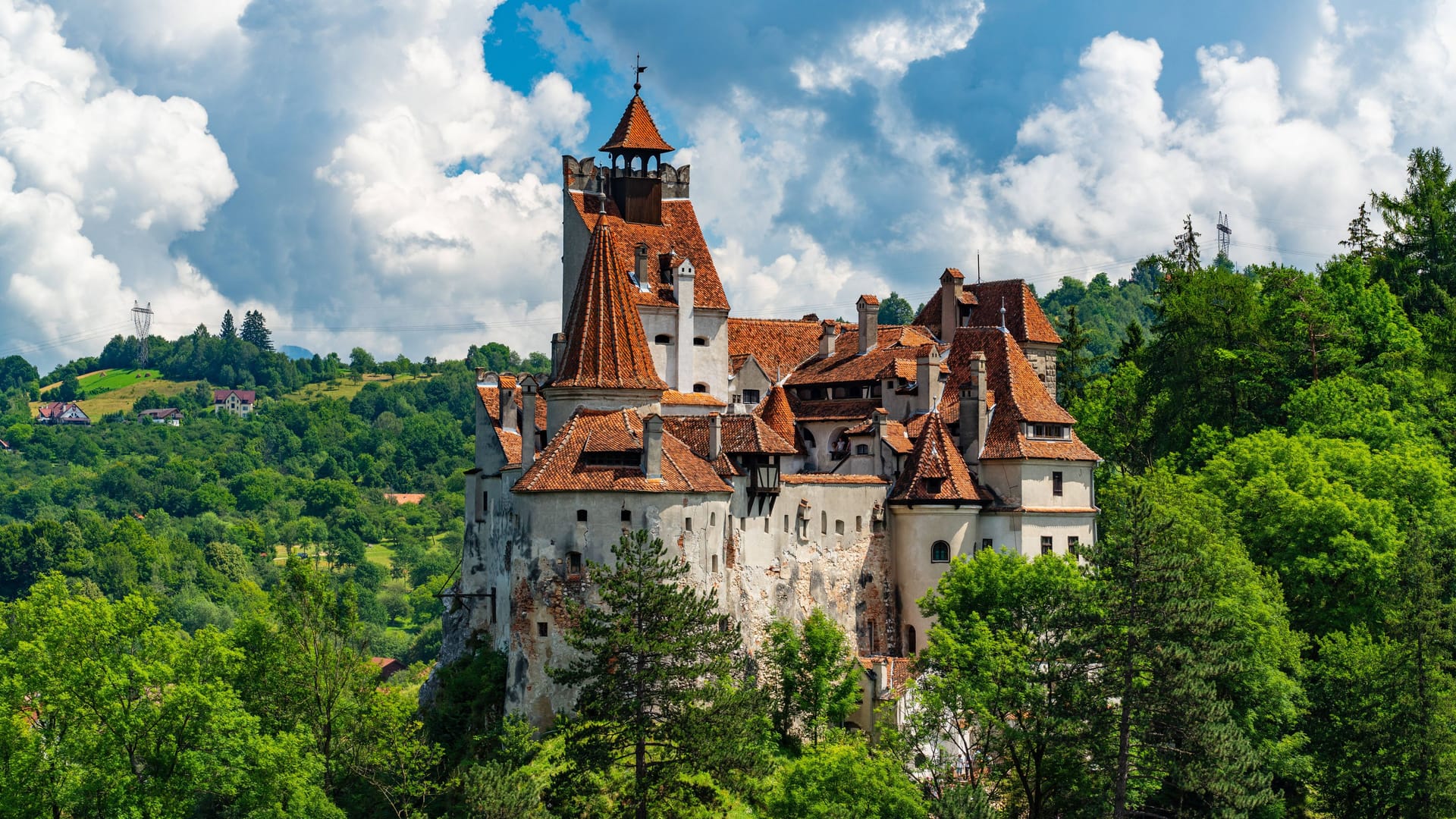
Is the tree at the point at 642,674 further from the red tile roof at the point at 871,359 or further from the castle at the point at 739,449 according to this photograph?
the red tile roof at the point at 871,359

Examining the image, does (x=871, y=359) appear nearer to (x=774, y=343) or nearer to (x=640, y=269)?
(x=774, y=343)

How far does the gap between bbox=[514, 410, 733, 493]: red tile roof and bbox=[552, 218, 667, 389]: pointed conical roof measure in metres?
1.65

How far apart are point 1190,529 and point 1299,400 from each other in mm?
19955

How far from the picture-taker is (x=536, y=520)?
65.6 m

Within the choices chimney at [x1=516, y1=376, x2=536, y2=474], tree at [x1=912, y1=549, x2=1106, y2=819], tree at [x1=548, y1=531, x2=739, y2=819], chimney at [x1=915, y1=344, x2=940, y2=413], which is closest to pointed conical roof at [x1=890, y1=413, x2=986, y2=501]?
chimney at [x1=915, y1=344, x2=940, y2=413]

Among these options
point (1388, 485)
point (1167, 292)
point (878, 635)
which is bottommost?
point (878, 635)

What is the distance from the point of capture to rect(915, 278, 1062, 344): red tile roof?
88.2 metres

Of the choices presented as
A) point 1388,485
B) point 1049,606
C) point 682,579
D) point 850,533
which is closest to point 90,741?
point 682,579

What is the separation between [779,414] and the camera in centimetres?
7800

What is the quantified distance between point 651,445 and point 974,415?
17451 mm

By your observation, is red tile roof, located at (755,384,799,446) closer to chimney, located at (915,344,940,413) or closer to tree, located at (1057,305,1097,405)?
chimney, located at (915,344,940,413)

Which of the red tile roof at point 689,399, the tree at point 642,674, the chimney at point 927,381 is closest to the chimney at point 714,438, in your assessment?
the red tile roof at point 689,399

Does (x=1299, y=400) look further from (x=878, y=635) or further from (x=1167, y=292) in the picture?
(x=878, y=635)

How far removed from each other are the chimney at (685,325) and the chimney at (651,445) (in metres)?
13.7
